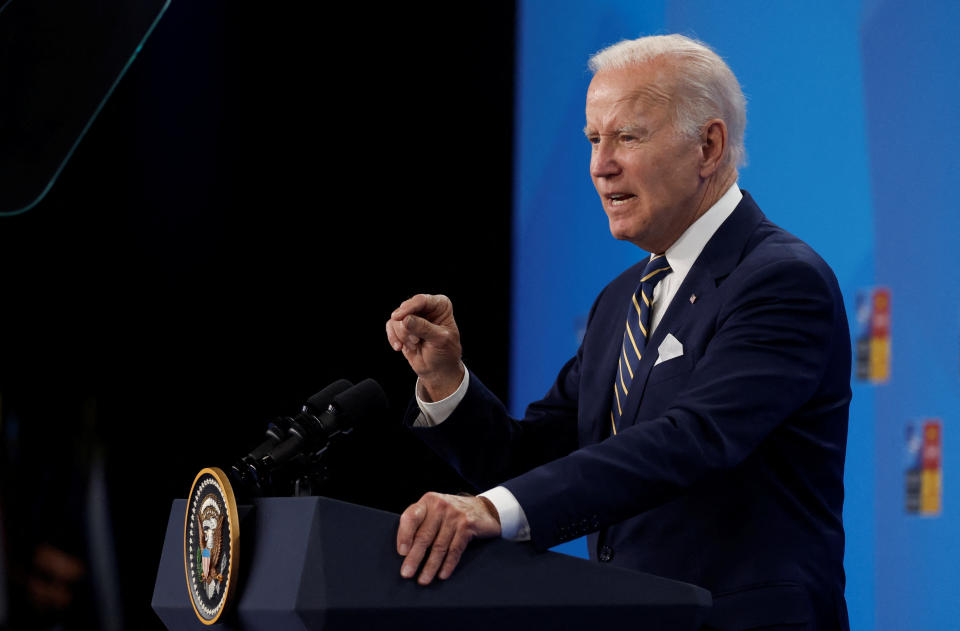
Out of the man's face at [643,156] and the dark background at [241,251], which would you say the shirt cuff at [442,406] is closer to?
the man's face at [643,156]

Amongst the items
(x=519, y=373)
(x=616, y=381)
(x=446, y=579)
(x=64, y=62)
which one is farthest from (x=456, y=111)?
(x=446, y=579)

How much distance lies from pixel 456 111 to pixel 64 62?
160cm

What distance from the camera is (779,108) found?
2918 millimetres

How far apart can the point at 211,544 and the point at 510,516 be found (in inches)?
14.1

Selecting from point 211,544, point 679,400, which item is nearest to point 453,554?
point 211,544

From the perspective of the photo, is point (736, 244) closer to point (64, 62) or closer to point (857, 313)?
point (857, 313)

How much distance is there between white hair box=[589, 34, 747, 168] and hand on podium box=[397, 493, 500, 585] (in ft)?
3.08

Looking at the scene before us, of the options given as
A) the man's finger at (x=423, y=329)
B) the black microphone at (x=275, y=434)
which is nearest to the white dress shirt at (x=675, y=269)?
the man's finger at (x=423, y=329)

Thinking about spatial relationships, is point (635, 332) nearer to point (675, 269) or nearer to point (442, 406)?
point (675, 269)

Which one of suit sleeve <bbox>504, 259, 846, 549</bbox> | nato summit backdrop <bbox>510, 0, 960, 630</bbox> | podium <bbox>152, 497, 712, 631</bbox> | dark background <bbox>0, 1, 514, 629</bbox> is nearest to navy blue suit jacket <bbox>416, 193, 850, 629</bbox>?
suit sleeve <bbox>504, 259, 846, 549</bbox>

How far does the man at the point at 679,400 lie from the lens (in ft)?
4.46

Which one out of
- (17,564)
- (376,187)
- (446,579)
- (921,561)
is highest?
(376,187)

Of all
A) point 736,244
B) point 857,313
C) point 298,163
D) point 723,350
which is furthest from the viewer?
point 298,163

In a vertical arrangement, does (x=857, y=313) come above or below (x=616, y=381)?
above
